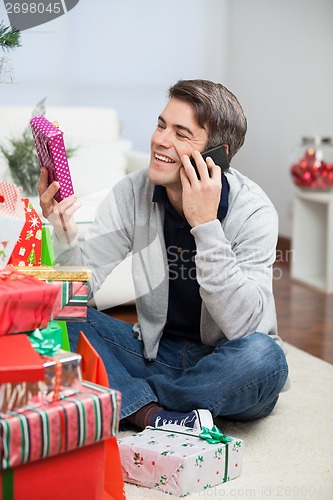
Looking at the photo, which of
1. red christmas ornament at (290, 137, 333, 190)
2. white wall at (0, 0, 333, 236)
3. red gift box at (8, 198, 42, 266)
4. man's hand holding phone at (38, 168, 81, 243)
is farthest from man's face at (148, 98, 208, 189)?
white wall at (0, 0, 333, 236)

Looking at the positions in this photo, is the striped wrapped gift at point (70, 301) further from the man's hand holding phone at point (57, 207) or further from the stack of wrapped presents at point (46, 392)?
the man's hand holding phone at point (57, 207)

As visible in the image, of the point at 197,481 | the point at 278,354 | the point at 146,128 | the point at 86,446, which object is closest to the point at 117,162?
the point at 146,128

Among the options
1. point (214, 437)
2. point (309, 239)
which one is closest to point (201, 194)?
point (214, 437)

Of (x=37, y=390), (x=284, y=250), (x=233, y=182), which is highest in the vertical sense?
(x=233, y=182)

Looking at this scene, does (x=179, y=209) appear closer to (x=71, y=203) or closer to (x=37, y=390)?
(x=71, y=203)

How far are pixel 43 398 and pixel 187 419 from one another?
1.94 ft

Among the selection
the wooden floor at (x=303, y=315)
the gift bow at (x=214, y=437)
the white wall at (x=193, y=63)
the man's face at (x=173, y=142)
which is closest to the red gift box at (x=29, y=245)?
the man's face at (x=173, y=142)

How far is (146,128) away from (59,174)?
297 cm

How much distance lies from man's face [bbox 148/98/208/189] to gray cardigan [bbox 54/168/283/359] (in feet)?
0.47

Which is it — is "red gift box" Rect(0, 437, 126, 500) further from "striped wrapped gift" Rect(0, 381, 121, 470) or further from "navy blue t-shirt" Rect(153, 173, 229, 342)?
"navy blue t-shirt" Rect(153, 173, 229, 342)

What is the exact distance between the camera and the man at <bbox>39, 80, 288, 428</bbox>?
1535mm

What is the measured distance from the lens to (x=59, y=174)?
4.54 feet

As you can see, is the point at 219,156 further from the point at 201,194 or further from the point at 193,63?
the point at 193,63

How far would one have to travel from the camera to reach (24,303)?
43.1 inches
